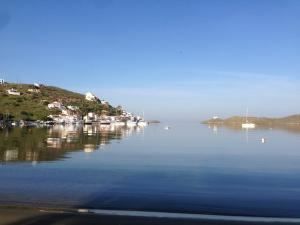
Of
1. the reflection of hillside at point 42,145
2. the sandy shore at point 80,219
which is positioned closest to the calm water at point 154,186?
the sandy shore at point 80,219

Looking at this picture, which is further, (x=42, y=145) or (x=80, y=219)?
(x=42, y=145)

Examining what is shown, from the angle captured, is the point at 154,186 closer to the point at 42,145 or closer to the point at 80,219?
the point at 80,219

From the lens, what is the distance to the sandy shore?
14891 millimetres

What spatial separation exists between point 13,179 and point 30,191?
4.53 metres

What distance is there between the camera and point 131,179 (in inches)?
1125

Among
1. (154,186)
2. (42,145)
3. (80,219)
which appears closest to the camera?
(80,219)

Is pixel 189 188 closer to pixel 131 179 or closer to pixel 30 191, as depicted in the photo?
pixel 131 179

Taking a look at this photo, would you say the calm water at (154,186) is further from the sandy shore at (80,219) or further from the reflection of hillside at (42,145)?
the reflection of hillside at (42,145)

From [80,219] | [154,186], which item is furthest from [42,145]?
[80,219]

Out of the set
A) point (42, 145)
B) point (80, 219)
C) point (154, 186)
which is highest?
point (42, 145)

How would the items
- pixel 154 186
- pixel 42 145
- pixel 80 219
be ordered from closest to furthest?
pixel 80 219
pixel 154 186
pixel 42 145

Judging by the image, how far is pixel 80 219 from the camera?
1535cm

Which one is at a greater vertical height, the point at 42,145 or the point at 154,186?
the point at 42,145

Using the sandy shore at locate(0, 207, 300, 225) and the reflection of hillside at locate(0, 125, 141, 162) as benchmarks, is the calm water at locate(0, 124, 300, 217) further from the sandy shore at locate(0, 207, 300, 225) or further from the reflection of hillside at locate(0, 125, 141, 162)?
the reflection of hillside at locate(0, 125, 141, 162)
